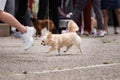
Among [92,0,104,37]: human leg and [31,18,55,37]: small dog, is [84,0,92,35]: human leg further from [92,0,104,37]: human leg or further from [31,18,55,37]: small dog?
[31,18,55,37]: small dog

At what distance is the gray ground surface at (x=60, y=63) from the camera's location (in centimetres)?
691

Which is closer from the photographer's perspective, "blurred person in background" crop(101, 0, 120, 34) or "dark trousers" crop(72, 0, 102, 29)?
"dark trousers" crop(72, 0, 102, 29)

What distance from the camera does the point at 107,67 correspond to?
7695mm

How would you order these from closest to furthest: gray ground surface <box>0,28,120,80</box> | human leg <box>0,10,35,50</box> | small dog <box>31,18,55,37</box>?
1. gray ground surface <box>0,28,120,80</box>
2. human leg <box>0,10,35,50</box>
3. small dog <box>31,18,55,37</box>

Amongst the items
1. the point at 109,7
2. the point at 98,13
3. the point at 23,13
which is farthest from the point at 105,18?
the point at 23,13

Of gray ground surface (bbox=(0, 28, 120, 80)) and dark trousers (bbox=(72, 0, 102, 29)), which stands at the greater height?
dark trousers (bbox=(72, 0, 102, 29))

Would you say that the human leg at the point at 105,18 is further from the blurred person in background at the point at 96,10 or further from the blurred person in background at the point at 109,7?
the blurred person in background at the point at 96,10

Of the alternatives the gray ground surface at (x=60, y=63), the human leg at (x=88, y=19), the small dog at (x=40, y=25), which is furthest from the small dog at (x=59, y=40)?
the human leg at (x=88, y=19)

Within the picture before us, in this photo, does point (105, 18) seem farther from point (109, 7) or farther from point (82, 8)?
point (82, 8)

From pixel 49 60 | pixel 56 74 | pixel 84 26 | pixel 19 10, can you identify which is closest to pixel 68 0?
pixel 84 26

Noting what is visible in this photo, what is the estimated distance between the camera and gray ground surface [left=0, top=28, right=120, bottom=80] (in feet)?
22.7

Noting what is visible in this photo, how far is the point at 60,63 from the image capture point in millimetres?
8125

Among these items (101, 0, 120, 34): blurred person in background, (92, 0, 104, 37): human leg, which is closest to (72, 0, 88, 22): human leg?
(92, 0, 104, 37): human leg

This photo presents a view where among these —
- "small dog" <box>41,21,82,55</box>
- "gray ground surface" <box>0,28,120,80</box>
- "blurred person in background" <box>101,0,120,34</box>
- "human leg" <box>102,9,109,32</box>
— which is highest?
"blurred person in background" <box>101,0,120,34</box>
